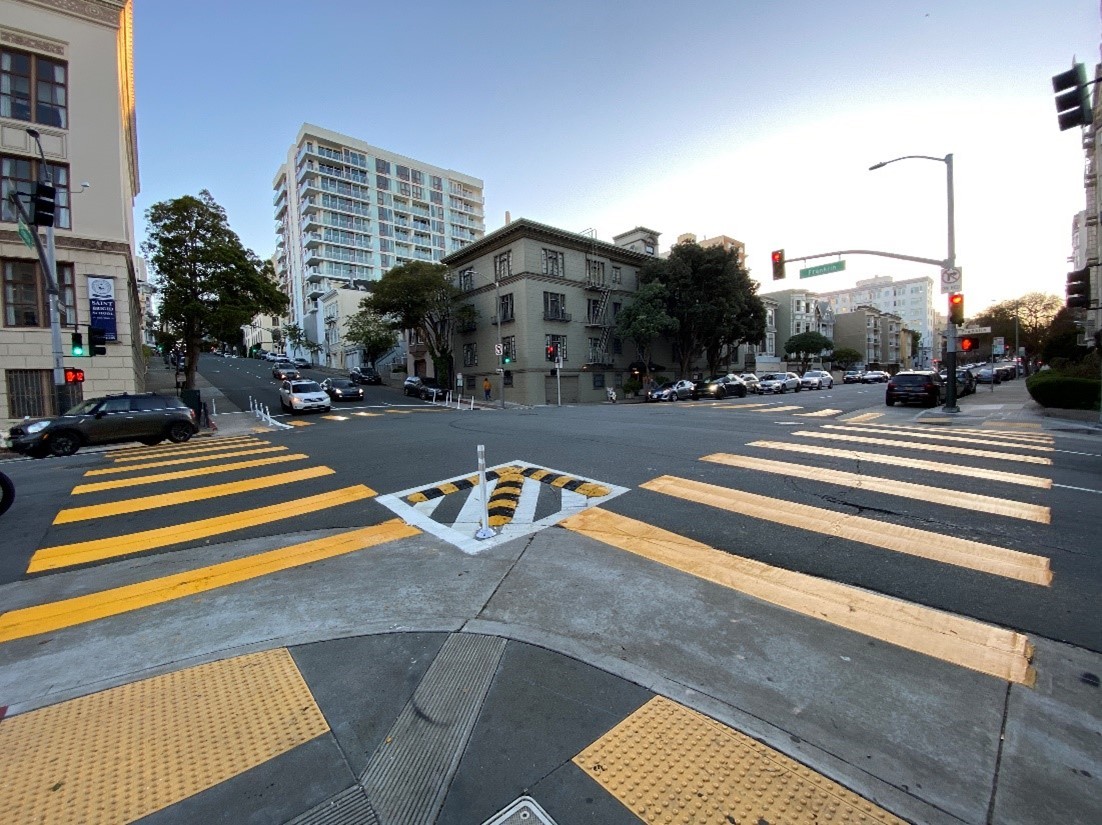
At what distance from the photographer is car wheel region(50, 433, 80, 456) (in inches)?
514

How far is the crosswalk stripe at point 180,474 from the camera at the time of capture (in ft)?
27.8

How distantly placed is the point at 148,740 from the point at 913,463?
11.0 meters

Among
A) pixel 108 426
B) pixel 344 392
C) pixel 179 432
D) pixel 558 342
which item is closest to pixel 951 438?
pixel 179 432

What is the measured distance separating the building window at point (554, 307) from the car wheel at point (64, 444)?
2843 cm

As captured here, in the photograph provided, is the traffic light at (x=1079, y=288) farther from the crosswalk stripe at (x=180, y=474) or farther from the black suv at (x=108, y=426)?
the black suv at (x=108, y=426)

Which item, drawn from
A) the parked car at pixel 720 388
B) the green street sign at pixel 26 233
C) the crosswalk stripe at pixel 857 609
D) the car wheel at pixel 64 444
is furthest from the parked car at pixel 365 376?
the crosswalk stripe at pixel 857 609

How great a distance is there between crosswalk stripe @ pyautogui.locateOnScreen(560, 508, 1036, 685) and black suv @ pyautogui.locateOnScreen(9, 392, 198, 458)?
15.7 metres

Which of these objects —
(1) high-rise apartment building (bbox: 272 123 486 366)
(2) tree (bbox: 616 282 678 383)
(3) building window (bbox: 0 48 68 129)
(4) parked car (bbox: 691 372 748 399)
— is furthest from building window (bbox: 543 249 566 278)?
(1) high-rise apartment building (bbox: 272 123 486 366)

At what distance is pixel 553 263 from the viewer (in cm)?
3866

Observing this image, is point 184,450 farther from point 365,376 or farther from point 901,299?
point 901,299

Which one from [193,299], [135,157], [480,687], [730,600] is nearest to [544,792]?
[480,687]

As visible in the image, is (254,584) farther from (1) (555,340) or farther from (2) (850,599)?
(1) (555,340)

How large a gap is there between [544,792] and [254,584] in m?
3.69

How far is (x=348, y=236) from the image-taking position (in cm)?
7706
